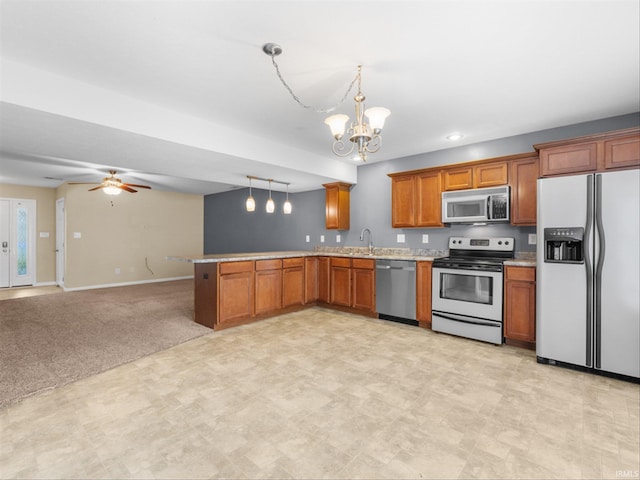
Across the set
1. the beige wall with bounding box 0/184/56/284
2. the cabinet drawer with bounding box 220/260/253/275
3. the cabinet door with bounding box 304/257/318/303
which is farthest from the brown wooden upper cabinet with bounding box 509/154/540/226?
the beige wall with bounding box 0/184/56/284

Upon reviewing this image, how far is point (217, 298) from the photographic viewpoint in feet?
13.1

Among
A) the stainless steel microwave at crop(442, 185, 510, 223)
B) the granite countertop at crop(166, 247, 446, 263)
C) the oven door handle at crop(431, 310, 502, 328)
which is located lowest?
the oven door handle at crop(431, 310, 502, 328)

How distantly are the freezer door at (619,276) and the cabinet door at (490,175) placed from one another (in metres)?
1.12

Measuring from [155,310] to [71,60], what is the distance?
12.3 feet

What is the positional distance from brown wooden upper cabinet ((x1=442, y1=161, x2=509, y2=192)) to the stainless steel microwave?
7cm

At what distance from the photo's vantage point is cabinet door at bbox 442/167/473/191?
4074 millimetres

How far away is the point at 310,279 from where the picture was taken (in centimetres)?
523

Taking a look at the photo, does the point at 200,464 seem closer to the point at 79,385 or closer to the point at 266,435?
the point at 266,435

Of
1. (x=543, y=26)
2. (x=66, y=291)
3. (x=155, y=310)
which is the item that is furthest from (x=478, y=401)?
(x=66, y=291)

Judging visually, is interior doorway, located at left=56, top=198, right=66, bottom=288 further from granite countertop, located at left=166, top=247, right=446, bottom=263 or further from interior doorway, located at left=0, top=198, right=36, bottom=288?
granite countertop, located at left=166, top=247, right=446, bottom=263

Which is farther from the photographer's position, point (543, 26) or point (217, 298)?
point (217, 298)

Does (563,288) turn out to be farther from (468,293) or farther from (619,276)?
(468,293)

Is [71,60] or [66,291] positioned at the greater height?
[71,60]

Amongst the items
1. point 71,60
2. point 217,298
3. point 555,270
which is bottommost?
point 217,298
